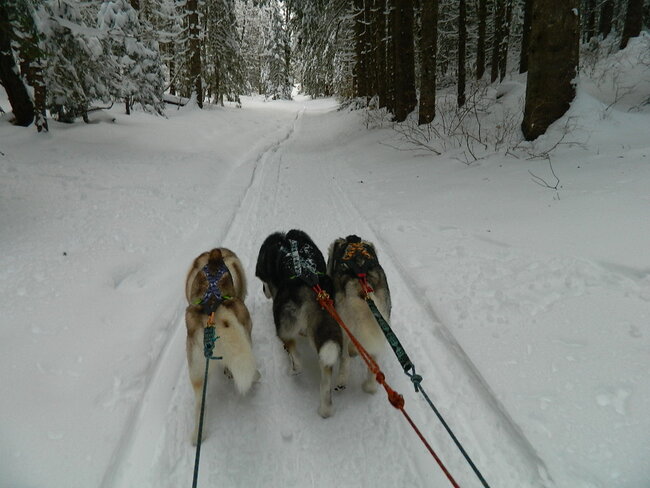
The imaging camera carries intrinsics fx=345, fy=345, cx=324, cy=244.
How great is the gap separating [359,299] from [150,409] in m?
1.78

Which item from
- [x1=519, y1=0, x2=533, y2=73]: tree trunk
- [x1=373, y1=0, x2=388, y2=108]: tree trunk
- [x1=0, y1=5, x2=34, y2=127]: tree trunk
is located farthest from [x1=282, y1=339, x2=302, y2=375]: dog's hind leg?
[x1=373, y1=0, x2=388, y2=108]: tree trunk

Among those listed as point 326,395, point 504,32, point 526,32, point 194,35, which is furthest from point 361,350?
point 194,35

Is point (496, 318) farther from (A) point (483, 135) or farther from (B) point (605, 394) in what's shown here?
(A) point (483, 135)

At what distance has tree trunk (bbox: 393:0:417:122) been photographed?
1170 cm

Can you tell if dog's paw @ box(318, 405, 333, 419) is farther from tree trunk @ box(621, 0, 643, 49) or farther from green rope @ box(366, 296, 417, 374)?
tree trunk @ box(621, 0, 643, 49)

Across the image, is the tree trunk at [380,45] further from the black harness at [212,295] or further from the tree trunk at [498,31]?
the black harness at [212,295]

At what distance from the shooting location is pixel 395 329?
10.9ft

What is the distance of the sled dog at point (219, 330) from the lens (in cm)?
215

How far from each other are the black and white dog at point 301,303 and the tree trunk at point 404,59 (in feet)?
37.2

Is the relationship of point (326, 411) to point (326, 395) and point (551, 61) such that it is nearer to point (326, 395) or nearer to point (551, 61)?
point (326, 395)

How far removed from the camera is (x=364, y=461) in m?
2.20

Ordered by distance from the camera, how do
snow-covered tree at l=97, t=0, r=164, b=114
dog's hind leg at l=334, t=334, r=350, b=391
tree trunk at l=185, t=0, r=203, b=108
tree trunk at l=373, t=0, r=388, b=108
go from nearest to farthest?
1. dog's hind leg at l=334, t=334, r=350, b=391
2. snow-covered tree at l=97, t=0, r=164, b=114
3. tree trunk at l=373, t=0, r=388, b=108
4. tree trunk at l=185, t=0, r=203, b=108

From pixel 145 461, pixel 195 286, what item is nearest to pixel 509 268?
pixel 195 286

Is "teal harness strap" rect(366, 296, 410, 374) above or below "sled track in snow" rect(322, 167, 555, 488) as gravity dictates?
above
